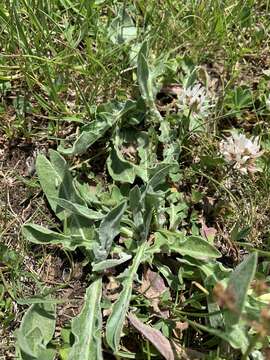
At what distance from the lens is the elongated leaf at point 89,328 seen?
75.2 inches

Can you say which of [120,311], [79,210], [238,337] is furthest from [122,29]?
[238,337]

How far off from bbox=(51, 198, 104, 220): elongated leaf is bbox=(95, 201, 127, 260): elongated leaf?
0.23 ft

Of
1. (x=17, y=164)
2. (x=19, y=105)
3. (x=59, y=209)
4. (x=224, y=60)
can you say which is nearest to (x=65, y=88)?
(x=19, y=105)

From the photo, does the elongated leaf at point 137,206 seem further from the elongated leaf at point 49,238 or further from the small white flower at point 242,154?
the small white flower at point 242,154

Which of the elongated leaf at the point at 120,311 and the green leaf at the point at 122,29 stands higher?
the green leaf at the point at 122,29

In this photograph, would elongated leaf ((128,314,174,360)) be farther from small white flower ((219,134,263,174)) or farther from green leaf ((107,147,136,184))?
small white flower ((219,134,263,174))

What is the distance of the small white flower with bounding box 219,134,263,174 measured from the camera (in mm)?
2242

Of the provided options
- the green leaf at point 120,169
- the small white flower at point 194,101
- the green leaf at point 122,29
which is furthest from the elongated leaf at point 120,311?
the green leaf at point 122,29

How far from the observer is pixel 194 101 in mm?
2316

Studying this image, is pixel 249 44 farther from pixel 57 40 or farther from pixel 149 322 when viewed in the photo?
Result: pixel 149 322

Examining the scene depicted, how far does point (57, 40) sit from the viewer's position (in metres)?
2.46

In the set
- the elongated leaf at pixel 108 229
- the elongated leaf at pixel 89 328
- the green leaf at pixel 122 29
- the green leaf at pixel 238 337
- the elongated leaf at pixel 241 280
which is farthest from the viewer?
the green leaf at pixel 122 29

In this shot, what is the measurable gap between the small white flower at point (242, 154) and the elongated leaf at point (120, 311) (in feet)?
1.58

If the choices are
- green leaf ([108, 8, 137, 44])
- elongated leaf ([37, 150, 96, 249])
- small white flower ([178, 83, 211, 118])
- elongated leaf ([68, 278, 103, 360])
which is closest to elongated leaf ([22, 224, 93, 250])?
elongated leaf ([37, 150, 96, 249])
